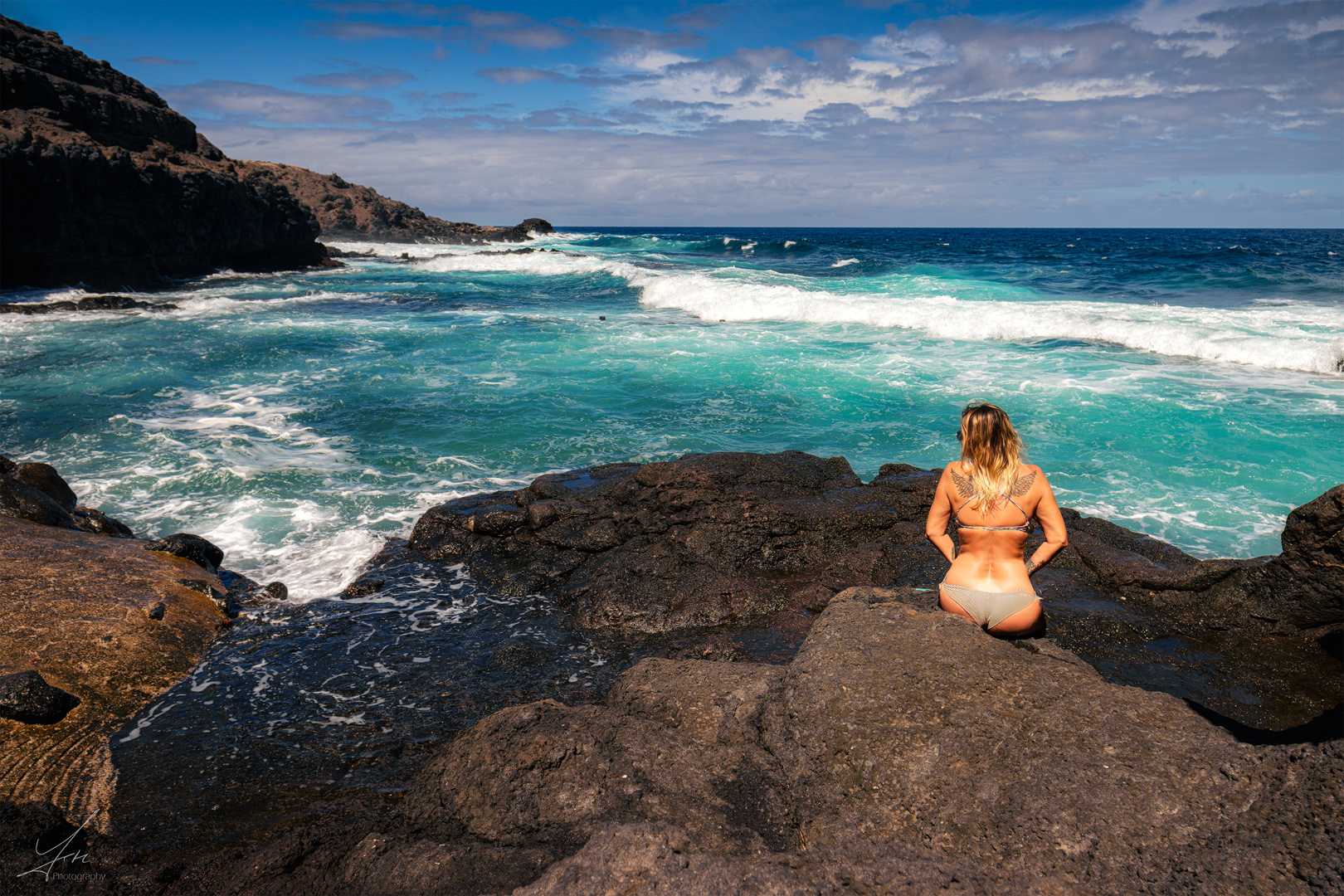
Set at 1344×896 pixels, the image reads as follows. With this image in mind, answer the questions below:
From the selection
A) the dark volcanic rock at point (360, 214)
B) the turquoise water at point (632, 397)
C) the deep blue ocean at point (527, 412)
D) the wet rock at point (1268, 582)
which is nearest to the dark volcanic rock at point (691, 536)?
the deep blue ocean at point (527, 412)

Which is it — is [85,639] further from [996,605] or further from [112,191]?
[112,191]

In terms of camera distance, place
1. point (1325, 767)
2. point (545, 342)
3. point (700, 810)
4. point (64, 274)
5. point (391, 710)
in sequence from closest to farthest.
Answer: point (1325, 767) < point (700, 810) < point (391, 710) < point (545, 342) < point (64, 274)

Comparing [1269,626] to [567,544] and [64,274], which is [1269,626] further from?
[64,274]

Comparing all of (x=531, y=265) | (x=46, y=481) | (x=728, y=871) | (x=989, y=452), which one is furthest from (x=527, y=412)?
(x=531, y=265)

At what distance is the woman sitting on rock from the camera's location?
3305mm

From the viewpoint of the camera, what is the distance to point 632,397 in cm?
1311

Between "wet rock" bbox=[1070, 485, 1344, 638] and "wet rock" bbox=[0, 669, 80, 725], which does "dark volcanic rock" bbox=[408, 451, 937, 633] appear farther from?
"wet rock" bbox=[0, 669, 80, 725]

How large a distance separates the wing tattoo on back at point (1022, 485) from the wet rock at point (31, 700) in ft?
16.1

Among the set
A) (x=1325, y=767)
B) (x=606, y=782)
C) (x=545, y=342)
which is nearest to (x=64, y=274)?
(x=545, y=342)

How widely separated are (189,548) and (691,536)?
423 centimetres

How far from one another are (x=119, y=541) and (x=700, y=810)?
569 centimetres

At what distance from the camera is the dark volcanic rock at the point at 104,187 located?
901 inches

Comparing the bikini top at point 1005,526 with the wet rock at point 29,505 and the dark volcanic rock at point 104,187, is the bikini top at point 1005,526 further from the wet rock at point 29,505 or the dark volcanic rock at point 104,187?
the dark volcanic rock at point 104,187

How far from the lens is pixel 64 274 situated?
2545 centimetres
